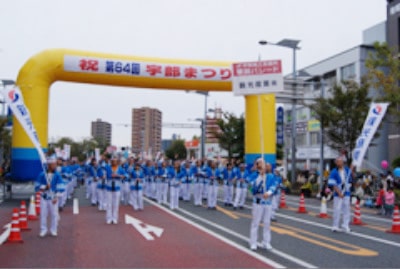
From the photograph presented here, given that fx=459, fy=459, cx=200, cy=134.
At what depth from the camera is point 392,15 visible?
4003cm

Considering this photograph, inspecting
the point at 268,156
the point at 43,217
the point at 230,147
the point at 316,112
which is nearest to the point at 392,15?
the point at 230,147

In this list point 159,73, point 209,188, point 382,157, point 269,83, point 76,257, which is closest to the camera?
point 76,257

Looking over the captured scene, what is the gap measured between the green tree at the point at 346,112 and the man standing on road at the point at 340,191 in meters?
11.7

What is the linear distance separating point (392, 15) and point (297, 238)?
1382 inches

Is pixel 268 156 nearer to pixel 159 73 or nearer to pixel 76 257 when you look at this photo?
pixel 159 73

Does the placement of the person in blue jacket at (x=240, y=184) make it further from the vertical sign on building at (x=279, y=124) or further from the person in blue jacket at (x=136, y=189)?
the vertical sign on building at (x=279, y=124)

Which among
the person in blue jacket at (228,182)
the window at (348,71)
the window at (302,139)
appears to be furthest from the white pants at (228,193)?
the window at (302,139)

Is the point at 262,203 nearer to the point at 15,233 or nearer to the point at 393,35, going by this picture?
the point at 15,233

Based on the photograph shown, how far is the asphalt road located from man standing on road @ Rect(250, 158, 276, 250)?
253 mm

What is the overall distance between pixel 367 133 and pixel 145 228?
737 cm

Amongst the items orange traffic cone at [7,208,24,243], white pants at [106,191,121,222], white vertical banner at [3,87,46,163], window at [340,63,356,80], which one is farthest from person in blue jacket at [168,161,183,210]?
window at [340,63,356,80]

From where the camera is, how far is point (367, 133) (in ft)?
46.5

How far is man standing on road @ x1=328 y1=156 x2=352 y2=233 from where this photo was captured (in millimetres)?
11809

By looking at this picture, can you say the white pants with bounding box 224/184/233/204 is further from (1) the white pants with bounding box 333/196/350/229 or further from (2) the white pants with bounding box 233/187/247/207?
(1) the white pants with bounding box 333/196/350/229
